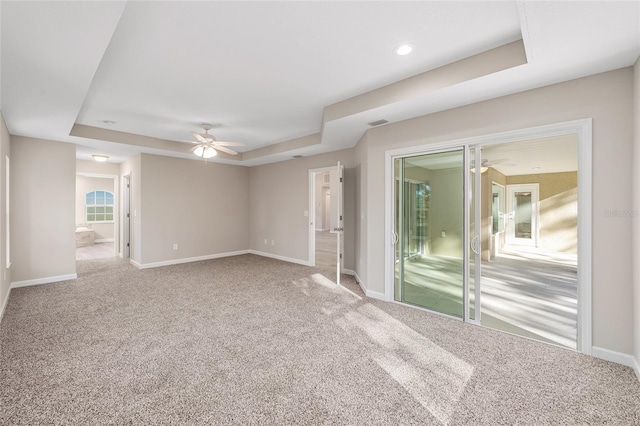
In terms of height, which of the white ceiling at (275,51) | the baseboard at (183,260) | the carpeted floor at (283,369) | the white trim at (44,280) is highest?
the white ceiling at (275,51)

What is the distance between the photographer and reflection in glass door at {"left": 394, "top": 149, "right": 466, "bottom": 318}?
11.2ft

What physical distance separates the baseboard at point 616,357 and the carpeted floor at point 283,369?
0.09 meters

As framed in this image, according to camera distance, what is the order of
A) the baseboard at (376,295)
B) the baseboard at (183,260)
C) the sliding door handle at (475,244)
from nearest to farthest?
the sliding door handle at (475,244)
the baseboard at (376,295)
the baseboard at (183,260)

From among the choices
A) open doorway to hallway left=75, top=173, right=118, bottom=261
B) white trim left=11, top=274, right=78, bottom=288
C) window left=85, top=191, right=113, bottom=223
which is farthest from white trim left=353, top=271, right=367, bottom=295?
window left=85, top=191, right=113, bottom=223

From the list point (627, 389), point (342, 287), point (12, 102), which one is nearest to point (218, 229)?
point (342, 287)

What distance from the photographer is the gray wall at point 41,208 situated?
4.57 meters

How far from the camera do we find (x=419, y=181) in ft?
12.6

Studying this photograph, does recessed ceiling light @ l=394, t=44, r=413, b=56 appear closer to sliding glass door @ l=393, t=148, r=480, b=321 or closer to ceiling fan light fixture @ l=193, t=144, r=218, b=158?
sliding glass door @ l=393, t=148, r=480, b=321

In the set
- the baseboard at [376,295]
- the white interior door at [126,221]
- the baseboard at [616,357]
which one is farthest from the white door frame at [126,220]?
the baseboard at [616,357]

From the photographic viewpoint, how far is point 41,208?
4785 mm

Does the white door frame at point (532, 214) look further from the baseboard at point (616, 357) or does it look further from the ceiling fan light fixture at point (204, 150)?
the ceiling fan light fixture at point (204, 150)

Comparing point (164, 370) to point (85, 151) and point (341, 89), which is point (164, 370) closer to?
point (341, 89)

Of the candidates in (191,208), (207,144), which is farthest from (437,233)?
(191,208)

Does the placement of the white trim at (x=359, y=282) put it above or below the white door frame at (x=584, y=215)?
below
